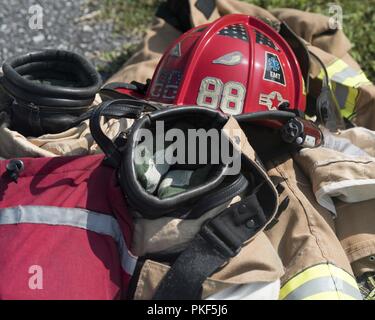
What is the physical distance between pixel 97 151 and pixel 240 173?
60 centimetres

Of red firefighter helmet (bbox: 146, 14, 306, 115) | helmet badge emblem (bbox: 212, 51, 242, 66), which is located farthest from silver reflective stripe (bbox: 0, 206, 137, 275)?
helmet badge emblem (bbox: 212, 51, 242, 66)

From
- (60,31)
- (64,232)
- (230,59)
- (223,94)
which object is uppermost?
(230,59)

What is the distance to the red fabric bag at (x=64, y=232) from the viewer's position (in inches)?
69.6

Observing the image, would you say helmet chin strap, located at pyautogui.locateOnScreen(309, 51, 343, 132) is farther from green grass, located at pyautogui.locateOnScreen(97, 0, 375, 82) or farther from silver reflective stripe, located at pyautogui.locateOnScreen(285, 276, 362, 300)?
green grass, located at pyautogui.locateOnScreen(97, 0, 375, 82)

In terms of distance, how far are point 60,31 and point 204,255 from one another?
239 cm

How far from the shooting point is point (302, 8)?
12.9 ft

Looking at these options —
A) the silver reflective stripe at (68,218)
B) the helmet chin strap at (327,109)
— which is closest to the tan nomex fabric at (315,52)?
the helmet chin strap at (327,109)

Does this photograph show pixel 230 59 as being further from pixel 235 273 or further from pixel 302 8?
pixel 302 8

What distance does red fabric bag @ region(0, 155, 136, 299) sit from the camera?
69.6 inches

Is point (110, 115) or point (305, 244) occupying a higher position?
point (110, 115)

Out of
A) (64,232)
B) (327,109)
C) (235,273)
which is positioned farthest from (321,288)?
(327,109)

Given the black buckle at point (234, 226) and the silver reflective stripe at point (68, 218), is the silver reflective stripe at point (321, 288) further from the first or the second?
the silver reflective stripe at point (68, 218)

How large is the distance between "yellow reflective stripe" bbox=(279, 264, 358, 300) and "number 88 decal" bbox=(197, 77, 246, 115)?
2.45ft
